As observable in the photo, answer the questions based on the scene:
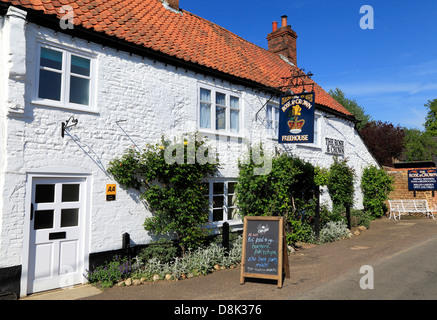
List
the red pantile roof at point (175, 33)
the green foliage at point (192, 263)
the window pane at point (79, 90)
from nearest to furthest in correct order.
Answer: the window pane at point (79, 90) < the green foliage at point (192, 263) < the red pantile roof at point (175, 33)

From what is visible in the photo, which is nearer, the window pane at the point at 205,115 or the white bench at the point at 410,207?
the window pane at the point at 205,115

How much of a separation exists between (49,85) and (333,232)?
10.0 metres

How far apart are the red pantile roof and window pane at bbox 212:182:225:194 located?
3.43 meters

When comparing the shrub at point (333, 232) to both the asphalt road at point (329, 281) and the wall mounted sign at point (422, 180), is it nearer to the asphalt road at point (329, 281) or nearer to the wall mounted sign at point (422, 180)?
the asphalt road at point (329, 281)

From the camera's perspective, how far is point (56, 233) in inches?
257

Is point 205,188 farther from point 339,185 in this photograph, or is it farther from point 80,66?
point 339,185

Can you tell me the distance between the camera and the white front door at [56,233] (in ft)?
20.4

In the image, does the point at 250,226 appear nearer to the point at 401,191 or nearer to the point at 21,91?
the point at 21,91

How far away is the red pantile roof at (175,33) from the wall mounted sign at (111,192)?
3472 millimetres

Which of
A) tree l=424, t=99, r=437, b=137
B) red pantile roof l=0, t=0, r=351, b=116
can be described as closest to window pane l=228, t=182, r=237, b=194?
red pantile roof l=0, t=0, r=351, b=116

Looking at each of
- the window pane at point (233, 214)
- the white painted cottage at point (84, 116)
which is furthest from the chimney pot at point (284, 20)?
the window pane at point (233, 214)

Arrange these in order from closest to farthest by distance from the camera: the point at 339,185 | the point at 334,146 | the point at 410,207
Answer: the point at 339,185
the point at 334,146
the point at 410,207

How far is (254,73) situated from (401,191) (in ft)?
40.4

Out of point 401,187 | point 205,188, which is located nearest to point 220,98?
point 205,188
